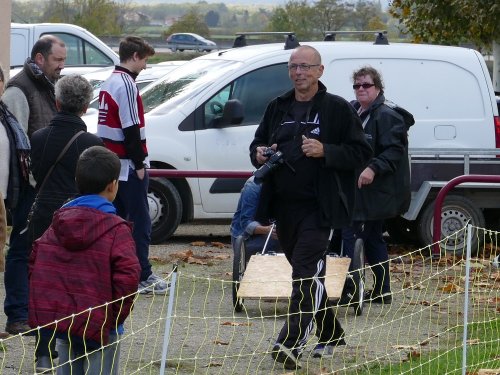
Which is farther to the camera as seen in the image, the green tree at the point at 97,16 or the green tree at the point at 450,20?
the green tree at the point at 97,16

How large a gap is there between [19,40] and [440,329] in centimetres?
1171

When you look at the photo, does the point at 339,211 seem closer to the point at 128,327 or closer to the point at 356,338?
the point at 356,338

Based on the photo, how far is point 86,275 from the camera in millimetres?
5109


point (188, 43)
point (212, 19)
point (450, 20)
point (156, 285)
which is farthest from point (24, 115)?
point (212, 19)

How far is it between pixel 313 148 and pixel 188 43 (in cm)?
6176

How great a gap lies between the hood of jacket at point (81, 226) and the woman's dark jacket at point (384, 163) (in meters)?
4.11

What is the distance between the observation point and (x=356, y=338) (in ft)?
26.1

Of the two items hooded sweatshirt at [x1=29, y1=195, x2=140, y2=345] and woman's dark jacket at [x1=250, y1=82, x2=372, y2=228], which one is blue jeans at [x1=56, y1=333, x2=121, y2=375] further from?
woman's dark jacket at [x1=250, y1=82, x2=372, y2=228]

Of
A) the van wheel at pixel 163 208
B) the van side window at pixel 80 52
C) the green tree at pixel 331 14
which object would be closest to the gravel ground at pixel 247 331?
the van wheel at pixel 163 208

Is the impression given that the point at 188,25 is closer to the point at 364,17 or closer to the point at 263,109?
the point at 364,17

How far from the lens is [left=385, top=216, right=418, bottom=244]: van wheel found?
1209cm

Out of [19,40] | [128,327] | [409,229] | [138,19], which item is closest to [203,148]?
[409,229]

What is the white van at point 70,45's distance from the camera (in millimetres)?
18422

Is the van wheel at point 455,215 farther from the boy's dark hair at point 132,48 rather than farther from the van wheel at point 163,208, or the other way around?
the boy's dark hair at point 132,48
